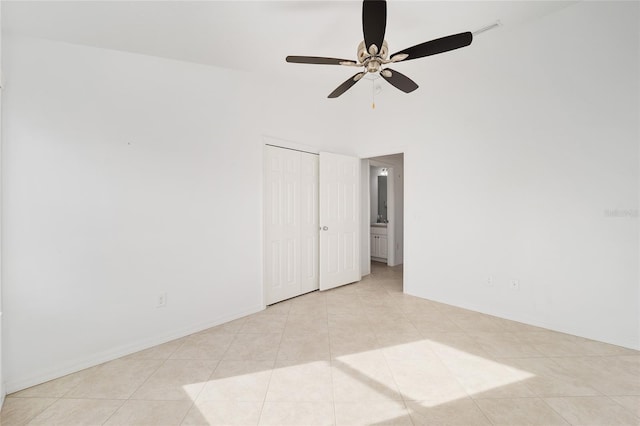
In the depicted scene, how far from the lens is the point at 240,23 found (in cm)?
234

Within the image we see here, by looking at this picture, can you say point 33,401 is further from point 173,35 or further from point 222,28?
point 222,28

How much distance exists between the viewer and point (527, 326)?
9.39 feet

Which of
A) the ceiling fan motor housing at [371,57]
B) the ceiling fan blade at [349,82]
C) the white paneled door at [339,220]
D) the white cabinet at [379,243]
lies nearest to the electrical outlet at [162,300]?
the white paneled door at [339,220]

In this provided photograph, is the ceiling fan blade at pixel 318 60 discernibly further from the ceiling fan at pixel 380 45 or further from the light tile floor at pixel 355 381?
the light tile floor at pixel 355 381

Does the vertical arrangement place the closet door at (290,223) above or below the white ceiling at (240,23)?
below

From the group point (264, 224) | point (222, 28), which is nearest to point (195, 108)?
point (222, 28)

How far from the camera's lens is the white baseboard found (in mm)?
1935

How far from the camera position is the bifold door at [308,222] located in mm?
3518

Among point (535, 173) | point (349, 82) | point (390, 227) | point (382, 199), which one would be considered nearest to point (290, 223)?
point (349, 82)

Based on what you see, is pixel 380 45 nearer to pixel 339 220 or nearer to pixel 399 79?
pixel 399 79

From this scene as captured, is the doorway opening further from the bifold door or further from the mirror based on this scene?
the bifold door

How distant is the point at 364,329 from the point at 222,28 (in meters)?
3.20

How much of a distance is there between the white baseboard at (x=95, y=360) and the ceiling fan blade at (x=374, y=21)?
120 inches

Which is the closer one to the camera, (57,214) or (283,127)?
(57,214)
